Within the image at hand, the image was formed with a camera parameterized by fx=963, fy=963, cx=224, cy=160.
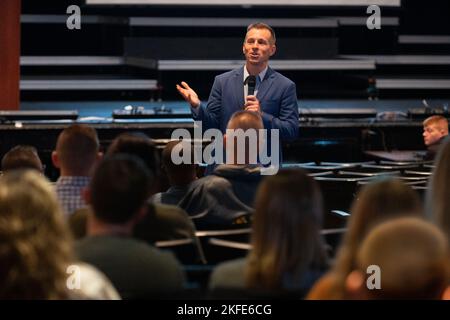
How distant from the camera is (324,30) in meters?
9.52

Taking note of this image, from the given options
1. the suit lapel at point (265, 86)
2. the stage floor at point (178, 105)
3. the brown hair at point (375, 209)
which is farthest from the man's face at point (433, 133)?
the brown hair at point (375, 209)

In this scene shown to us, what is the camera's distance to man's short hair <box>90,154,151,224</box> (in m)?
2.44

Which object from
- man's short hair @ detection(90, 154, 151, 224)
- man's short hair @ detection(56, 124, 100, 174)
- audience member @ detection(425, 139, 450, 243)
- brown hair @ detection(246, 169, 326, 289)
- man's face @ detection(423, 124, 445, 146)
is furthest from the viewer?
man's face @ detection(423, 124, 445, 146)

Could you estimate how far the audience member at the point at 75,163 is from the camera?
3.36m

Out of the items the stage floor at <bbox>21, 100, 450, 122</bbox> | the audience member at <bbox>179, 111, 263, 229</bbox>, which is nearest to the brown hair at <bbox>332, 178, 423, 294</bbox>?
the audience member at <bbox>179, 111, 263, 229</bbox>

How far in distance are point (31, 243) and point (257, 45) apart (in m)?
3.17

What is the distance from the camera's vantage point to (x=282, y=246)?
2326mm

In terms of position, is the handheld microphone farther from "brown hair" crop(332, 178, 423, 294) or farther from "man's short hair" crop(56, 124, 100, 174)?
"brown hair" crop(332, 178, 423, 294)

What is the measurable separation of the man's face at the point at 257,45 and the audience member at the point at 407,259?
3.10 m

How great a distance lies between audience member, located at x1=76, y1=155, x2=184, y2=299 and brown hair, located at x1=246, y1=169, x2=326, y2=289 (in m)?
0.23

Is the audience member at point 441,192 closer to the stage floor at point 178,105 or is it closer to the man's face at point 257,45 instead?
the man's face at point 257,45

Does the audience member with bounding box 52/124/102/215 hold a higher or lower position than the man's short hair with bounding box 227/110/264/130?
lower

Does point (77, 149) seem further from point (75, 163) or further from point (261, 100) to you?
point (261, 100)
